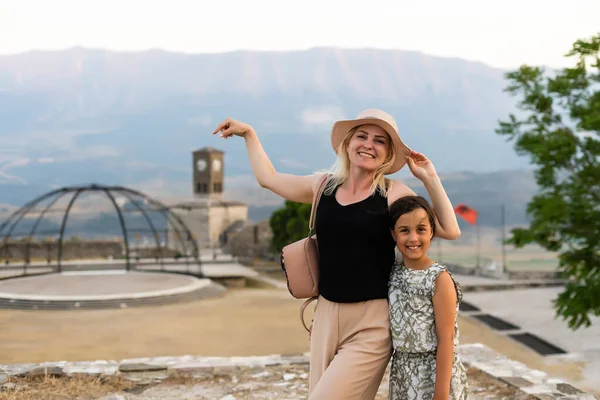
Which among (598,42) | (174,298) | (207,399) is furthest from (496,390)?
(174,298)

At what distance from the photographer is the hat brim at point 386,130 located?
335 centimetres

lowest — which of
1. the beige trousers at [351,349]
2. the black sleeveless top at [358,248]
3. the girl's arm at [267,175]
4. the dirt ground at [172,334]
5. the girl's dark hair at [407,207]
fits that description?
the dirt ground at [172,334]

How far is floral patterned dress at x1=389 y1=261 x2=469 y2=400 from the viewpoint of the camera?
3262mm

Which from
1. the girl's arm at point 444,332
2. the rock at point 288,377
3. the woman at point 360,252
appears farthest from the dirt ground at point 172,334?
the woman at point 360,252

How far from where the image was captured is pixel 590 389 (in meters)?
10.0

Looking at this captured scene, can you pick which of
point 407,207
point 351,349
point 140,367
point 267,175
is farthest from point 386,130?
point 140,367

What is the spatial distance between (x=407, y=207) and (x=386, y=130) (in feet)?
1.40

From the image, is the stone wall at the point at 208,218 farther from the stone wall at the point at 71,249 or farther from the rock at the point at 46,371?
the rock at the point at 46,371

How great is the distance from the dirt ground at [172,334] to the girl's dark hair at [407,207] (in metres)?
8.79

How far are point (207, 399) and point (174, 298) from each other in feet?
41.5

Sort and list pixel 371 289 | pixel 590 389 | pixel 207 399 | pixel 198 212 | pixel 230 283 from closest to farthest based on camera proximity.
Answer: pixel 371 289 < pixel 207 399 < pixel 590 389 < pixel 230 283 < pixel 198 212

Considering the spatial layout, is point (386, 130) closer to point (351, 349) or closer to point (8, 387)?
point (351, 349)

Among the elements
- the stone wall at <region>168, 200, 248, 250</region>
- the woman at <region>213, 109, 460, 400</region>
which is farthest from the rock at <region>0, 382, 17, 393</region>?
the stone wall at <region>168, 200, 248, 250</region>

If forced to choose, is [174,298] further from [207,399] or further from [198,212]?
[198,212]
